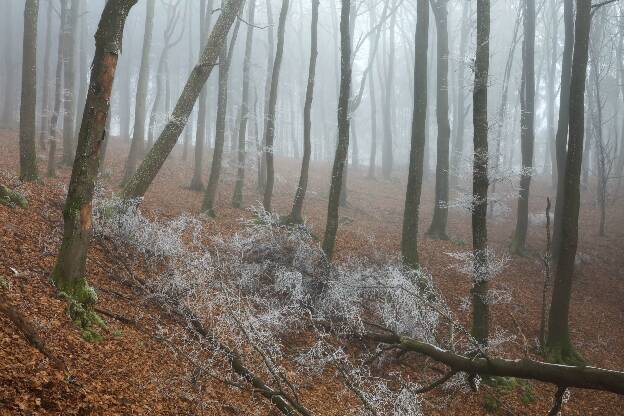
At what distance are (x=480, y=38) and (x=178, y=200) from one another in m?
9.67

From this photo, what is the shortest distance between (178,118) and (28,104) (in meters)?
3.63

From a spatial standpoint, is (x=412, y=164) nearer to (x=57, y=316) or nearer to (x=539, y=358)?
(x=539, y=358)

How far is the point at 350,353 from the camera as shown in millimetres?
7230

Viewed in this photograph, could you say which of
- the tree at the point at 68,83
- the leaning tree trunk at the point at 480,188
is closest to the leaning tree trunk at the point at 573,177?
the leaning tree trunk at the point at 480,188

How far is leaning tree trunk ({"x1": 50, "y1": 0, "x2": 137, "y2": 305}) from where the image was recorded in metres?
4.57

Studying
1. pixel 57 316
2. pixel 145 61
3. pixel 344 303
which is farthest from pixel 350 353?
pixel 145 61

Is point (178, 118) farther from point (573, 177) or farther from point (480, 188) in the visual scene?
point (573, 177)

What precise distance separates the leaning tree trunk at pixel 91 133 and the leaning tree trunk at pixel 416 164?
271 inches

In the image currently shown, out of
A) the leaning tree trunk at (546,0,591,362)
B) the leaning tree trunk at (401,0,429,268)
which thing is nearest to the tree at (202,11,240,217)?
the leaning tree trunk at (401,0,429,268)

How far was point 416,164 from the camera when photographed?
1016cm

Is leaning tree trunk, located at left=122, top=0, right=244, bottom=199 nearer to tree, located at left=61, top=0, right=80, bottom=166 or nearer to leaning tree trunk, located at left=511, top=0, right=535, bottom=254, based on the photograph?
tree, located at left=61, top=0, right=80, bottom=166

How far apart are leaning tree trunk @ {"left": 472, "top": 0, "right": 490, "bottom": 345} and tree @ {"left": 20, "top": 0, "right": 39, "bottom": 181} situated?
357 inches

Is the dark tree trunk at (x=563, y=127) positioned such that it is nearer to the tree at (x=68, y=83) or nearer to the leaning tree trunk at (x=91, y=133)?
the leaning tree trunk at (x=91, y=133)

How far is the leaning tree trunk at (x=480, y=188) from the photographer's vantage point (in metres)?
7.32
